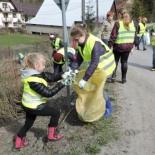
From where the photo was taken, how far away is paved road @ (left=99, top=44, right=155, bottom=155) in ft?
11.2

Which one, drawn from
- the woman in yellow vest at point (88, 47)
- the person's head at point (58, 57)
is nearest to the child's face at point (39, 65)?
the woman in yellow vest at point (88, 47)

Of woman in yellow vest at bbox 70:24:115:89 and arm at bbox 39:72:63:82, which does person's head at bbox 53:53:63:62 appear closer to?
woman in yellow vest at bbox 70:24:115:89

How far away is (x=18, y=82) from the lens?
242 inches

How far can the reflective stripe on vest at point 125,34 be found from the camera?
5438 millimetres

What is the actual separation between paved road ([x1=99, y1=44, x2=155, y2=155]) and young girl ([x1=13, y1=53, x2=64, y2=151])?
92 cm

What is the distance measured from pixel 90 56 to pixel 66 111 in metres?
1.27

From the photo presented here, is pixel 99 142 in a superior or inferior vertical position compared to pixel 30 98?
inferior

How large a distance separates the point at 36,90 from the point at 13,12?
69.5 metres

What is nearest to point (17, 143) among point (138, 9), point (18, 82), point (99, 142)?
point (99, 142)

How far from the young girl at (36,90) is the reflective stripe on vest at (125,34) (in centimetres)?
237

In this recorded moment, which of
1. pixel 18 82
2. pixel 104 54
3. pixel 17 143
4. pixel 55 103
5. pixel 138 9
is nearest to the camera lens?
pixel 17 143

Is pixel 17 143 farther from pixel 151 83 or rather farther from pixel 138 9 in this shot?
pixel 138 9

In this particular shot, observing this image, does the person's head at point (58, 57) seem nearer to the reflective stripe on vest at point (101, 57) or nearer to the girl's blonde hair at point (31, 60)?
the reflective stripe on vest at point (101, 57)

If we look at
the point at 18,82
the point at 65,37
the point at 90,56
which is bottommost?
the point at 18,82
